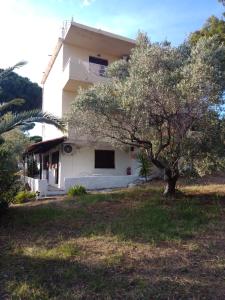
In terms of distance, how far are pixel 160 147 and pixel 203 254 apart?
5.46 meters

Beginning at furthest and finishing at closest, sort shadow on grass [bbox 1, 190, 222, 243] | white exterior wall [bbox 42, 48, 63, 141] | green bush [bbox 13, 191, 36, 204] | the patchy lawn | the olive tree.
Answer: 1. white exterior wall [bbox 42, 48, 63, 141]
2. green bush [bbox 13, 191, 36, 204]
3. the olive tree
4. shadow on grass [bbox 1, 190, 222, 243]
5. the patchy lawn

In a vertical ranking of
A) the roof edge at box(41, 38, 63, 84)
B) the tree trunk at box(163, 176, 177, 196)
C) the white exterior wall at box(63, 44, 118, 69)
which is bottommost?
the tree trunk at box(163, 176, 177, 196)

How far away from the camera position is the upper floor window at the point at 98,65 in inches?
759

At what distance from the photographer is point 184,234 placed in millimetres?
8148

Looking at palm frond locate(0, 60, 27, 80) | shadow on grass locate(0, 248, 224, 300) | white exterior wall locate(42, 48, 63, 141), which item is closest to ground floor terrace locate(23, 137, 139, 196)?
white exterior wall locate(42, 48, 63, 141)

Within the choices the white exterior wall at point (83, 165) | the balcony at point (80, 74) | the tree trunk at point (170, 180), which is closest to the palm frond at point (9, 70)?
the tree trunk at point (170, 180)

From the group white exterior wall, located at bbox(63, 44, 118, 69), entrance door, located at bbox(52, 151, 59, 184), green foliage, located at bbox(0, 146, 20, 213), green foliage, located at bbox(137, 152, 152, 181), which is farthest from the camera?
white exterior wall, located at bbox(63, 44, 118, 69)

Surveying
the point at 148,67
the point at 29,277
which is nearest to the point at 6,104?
the point at 148,67

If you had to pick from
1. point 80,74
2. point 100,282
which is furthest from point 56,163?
point 100,282

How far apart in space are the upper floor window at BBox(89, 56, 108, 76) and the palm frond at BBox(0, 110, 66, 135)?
7435mm

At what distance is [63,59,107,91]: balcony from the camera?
18641mm

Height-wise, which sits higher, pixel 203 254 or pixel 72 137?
pixel 72 137

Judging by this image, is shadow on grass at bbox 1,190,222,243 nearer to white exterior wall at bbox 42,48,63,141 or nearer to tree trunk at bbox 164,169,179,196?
tree trunk at bbox 164,169,179,196

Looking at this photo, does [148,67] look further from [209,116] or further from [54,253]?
[54,253]
